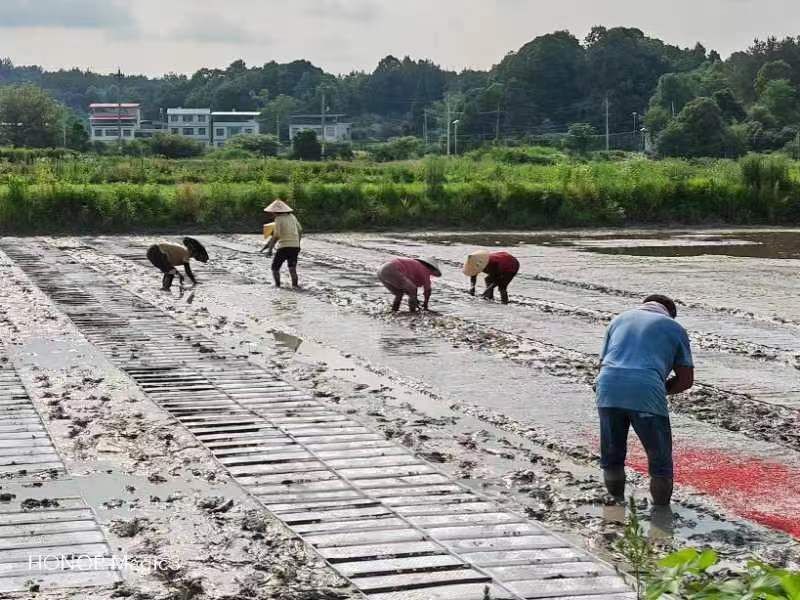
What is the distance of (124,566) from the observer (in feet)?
19.9

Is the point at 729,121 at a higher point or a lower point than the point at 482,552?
higher

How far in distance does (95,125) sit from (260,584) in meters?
149

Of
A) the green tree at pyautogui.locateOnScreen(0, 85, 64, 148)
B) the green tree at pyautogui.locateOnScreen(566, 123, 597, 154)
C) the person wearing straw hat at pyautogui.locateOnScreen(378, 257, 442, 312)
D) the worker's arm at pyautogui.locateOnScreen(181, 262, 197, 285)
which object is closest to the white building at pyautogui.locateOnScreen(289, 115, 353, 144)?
the green tree at pyautogui.locateOnScreen(0, 85, 64, 148)

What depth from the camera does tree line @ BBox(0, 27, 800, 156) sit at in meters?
83.7

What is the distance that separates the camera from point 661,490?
23.7 ft

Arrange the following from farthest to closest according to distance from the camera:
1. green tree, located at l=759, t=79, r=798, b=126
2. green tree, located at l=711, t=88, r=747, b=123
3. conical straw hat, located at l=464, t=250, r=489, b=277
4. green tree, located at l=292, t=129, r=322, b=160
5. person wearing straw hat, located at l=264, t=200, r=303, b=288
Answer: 1. green tree, located at l=759, t=79, r=798, b=126
2. green tree, located at l=711, t=88, r=747, b=123
3. green tree, located at l=292, t=129, r=322, b=160
4. person wearing straw hat, located at l=264, t=200, r=303, b=288
5. conical straw hat, located at l=464, t=250, r=489, b=277

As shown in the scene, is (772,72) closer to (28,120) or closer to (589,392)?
(28,120)

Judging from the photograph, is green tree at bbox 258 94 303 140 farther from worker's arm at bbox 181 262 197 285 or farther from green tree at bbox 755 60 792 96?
worker's arm at bbox 181 262 197 285

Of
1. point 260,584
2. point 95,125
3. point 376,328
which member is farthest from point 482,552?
point 95,125

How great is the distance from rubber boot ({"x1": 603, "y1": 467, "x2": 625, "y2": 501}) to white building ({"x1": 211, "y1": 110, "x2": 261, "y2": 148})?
14441 centimetres

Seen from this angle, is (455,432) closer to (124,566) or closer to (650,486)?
(650,486)

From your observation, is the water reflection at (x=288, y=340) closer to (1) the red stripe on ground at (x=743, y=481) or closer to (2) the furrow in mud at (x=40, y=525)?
(2) the furrow in mud at (x=40, y=525)

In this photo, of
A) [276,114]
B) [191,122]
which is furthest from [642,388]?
[191,122]

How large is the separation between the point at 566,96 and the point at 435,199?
77.3 metres
